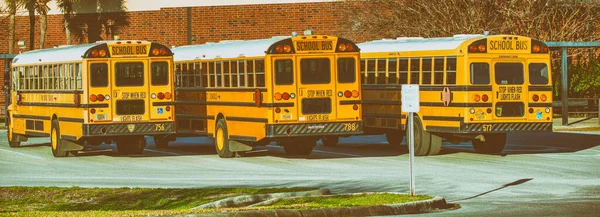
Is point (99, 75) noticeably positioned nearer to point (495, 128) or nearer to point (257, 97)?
point (257, 97)

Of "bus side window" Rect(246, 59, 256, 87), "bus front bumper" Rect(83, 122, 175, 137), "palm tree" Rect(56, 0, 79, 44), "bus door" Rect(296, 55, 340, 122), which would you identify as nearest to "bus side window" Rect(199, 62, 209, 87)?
"bus front bumper" Rect(83, 122, 175, 137)

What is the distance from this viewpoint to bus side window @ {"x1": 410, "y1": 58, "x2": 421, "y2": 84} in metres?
28.6

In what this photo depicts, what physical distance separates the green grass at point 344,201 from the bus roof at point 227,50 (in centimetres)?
919

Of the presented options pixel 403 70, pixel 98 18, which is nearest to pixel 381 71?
pixel 403 70

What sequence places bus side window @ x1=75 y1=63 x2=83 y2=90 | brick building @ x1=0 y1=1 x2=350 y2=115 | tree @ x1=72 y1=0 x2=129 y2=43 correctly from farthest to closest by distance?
tree @ x1=72 y1=0 x2=129 y2=43 < brick building @ x1=0 y1=1 x2=350 y2=115 < bus side window @ x1=75 y1=63 x2=83 y2=90

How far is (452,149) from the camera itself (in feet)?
101

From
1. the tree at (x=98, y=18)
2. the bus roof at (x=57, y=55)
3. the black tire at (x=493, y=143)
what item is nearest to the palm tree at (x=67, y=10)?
the tree at (x=98, y=18)

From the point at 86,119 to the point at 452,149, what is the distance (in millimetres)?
7995

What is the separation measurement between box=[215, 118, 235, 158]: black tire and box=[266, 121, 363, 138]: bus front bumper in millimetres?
1841

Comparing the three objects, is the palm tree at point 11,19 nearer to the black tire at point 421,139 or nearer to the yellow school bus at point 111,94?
the yellow school bus at point 111,94

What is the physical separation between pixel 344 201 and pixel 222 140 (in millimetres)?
11282

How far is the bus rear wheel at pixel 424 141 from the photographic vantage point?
92.7 ft

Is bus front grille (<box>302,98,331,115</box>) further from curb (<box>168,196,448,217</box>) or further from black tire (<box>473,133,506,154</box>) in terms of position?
curb (<box>168,196,448,217</box>)

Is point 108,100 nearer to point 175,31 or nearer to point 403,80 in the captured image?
point 403,80
